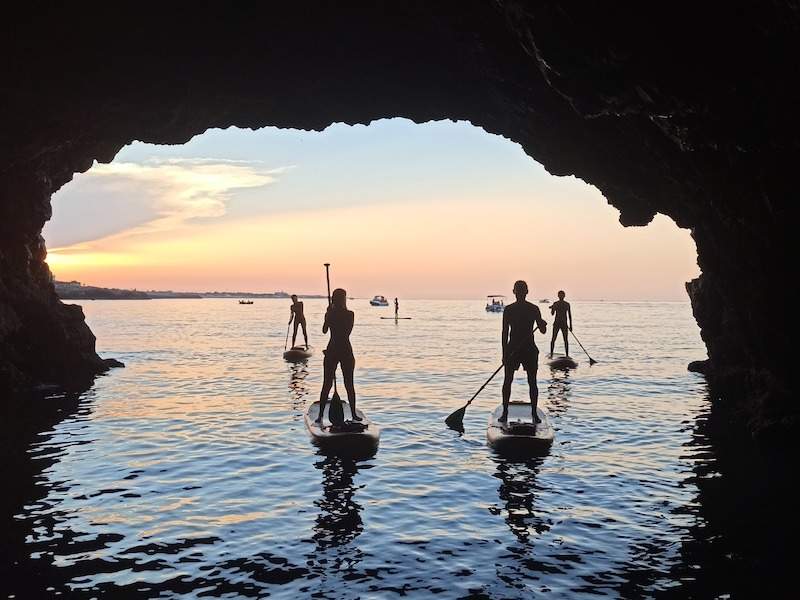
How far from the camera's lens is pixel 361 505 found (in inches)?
384

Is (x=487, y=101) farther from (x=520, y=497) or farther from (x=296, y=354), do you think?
(x=296, y=354)

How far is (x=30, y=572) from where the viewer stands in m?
7.18

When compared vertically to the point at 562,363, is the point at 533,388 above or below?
above

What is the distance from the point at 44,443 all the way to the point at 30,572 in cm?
826

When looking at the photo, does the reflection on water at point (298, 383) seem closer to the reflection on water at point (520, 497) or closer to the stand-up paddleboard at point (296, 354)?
the stand-up paddleboard at point (296, 354)

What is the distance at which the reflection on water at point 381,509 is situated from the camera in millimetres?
7098

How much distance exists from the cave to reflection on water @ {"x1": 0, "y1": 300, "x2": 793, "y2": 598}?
193 inches

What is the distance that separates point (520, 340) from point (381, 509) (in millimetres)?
5581

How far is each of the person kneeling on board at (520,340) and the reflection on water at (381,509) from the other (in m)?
1.67

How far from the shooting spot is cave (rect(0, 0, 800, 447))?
9.46 meters

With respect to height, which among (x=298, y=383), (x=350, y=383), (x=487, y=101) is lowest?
(x=298, y=383)

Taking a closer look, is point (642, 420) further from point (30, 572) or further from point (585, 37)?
point (30, 572)

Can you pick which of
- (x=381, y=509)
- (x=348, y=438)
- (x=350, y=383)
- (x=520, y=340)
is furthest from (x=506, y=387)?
(x=381, y=509)

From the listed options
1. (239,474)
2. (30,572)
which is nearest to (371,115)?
(239,474)
